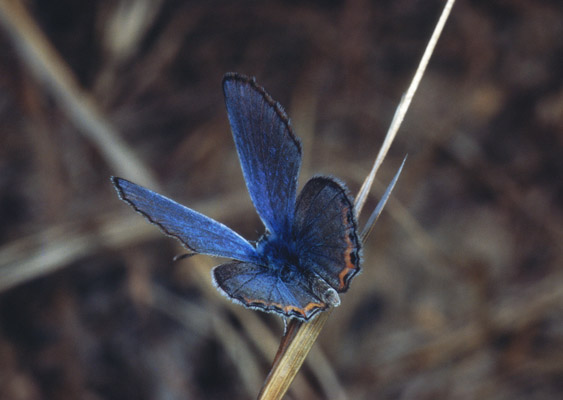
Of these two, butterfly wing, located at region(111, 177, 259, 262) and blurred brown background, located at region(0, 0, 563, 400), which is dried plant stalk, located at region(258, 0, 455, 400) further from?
blurred brown background, located at region(0, 0, 563, 400)

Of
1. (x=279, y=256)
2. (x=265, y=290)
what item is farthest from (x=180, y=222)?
(x=279, y=256)

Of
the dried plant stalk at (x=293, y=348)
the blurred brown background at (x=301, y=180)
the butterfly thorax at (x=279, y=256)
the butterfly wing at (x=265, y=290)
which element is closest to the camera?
the dried plant stalk at (x=293, y=348)

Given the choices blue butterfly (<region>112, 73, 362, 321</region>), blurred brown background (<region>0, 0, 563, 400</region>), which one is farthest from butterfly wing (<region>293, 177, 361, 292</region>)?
blurred brown background (<region>0, 0, 563, 400</region>)

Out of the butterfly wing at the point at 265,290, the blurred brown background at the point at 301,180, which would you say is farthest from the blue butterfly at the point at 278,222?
the blurred brown background at the point at 301,180

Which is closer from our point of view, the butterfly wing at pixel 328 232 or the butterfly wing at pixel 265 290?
the butterfly wing at pixel 265 290

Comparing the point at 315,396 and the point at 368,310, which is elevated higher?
the point at 368,310

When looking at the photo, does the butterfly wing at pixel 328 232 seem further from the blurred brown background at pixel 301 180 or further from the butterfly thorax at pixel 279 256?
the blurred brown background at pixel 301 180

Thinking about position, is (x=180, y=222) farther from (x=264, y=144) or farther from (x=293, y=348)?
(x=293, y=348)

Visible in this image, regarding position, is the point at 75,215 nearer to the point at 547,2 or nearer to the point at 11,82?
the point at 11,82

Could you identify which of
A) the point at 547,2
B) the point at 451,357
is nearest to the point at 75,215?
the point at 451,357
